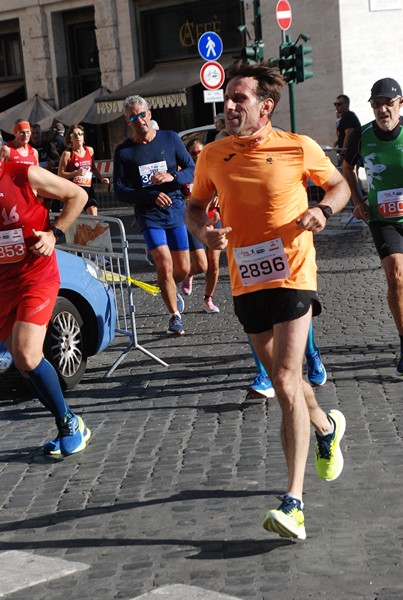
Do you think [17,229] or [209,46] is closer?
[17,229]

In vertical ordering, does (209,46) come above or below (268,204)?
below

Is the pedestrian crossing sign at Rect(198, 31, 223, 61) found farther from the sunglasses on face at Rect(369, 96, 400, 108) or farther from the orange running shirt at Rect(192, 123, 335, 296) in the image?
the orange running shirt at Rect(192, 123, 335, 296)

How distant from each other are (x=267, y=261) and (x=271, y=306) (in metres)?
0.21

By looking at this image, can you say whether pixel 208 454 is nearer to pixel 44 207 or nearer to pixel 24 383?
pixel 44 207

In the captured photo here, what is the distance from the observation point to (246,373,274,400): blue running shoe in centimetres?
757

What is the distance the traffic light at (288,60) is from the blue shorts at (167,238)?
11.8m

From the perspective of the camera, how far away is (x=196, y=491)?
570 cm

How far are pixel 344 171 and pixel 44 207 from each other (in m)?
2.70

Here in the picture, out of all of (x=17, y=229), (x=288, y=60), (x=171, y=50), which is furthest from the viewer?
(x=171, y=50)

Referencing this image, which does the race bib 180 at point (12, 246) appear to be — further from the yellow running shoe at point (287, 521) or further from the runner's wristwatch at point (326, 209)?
the yellow running shoe at point (287, 521)

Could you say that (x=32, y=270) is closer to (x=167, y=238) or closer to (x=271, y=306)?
(x=271, y=306)

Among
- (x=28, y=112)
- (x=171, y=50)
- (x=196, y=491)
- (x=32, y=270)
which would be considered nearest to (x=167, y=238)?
(x=32, y=270)

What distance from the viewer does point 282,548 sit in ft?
15.8

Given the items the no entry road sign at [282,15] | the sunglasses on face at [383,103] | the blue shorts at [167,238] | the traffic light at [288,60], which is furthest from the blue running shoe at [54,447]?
the no entry road sign at [282,15]
